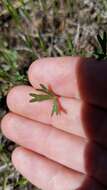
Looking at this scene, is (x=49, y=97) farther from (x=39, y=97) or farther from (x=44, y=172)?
(x=44, y=172)

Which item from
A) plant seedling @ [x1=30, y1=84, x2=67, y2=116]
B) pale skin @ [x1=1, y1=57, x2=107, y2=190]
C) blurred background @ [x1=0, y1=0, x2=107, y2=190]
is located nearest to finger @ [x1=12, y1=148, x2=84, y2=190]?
pale skin @ [x1=1, y1=57, x2=107, y2=190]

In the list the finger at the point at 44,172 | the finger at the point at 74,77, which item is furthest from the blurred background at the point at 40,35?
the finger at the point at 74,77

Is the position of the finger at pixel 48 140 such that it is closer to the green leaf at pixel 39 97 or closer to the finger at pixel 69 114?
the finger at pixel 69 114

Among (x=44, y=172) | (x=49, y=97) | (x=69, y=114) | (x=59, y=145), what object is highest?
(x=49, y=97)

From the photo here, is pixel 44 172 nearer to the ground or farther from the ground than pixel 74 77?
nearer to the ground

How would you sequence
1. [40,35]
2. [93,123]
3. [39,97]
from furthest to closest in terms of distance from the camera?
[40,35] → [93,123] → [39,97]

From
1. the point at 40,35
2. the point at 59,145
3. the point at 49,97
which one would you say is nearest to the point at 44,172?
the point at 59,145
